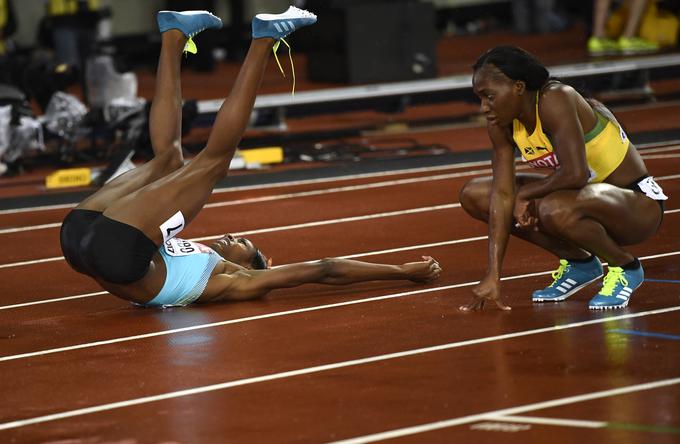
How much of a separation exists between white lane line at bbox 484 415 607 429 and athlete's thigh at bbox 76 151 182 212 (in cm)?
225

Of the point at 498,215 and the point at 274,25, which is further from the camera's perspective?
the point at 274,25

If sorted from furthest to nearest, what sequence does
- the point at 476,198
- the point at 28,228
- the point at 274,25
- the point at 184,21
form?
the point at 28,228
the point at 184,21
the point at 274,25
the point at 476,198

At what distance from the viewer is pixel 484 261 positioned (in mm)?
6332

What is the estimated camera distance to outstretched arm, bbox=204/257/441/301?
5.65 metres

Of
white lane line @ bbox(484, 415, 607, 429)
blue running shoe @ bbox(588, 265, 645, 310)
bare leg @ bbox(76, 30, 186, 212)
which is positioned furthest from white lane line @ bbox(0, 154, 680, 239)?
white lane line @ bbox(484, 415, 607, 429)

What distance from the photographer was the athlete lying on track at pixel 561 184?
16.6 feet

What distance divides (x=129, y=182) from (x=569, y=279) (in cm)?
190

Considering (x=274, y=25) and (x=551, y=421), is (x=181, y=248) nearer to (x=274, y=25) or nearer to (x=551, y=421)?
(x=274, y=25)

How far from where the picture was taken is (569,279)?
5.45 metres

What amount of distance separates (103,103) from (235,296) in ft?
19.1

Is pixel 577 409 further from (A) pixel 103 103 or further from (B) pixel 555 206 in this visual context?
(A) pixel 103 103

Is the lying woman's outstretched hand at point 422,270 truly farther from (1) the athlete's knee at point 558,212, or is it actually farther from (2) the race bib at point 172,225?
(2) the race bib at point 172,225

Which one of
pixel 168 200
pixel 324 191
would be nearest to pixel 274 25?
pixel 168 200

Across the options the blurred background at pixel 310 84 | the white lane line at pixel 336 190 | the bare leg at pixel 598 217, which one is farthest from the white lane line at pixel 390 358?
the blurred background at pixel 310 84
